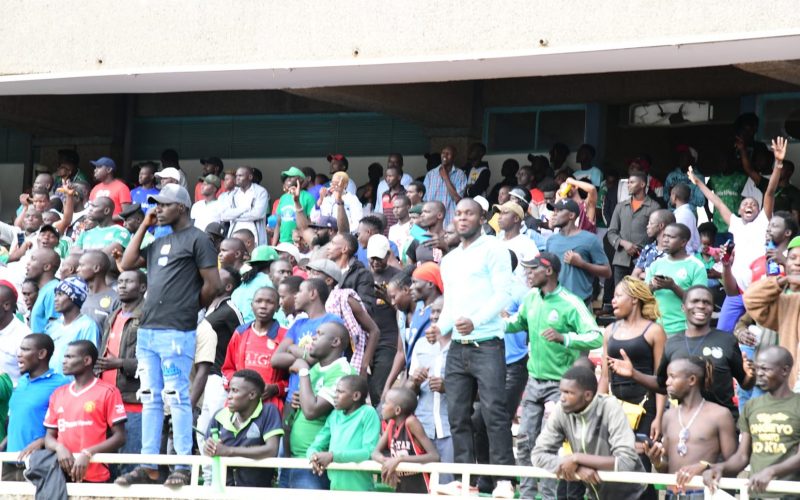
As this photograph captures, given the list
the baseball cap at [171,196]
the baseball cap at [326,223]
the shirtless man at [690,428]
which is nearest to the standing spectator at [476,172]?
the baseball cap at [326,223]

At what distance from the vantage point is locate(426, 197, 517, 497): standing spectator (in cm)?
886

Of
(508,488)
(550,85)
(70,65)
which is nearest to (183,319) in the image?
(508,488)

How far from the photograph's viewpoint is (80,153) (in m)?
19.7

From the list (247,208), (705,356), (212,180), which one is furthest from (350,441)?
(212,180)

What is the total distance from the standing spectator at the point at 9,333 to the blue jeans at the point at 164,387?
1573mm

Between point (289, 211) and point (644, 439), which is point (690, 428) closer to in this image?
point (644, 439)

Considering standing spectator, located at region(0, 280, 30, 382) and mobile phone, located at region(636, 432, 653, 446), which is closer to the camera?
mobile phone, located at region(636, 432, 653, 446)

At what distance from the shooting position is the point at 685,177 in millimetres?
14438

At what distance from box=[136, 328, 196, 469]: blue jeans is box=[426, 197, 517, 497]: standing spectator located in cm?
185

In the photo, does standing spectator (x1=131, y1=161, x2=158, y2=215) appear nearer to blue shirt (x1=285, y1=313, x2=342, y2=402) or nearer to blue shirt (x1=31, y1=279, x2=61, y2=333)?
blue shirt (x1=31, y1=279, x2=61, y2=333)

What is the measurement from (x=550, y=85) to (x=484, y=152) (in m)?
1.64

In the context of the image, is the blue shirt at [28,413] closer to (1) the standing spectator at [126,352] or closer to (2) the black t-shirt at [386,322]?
(1) the standing spectator at [126,352]

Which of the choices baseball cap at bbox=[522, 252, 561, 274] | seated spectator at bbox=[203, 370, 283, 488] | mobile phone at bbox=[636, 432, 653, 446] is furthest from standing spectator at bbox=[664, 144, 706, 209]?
seated spectator at bbox=[203, 370, 283, 488]

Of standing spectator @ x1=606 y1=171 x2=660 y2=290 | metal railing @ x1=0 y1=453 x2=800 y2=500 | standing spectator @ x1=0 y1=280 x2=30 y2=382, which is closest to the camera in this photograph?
metal railing @ x1=0 y1=453 x2=800 y2=500
